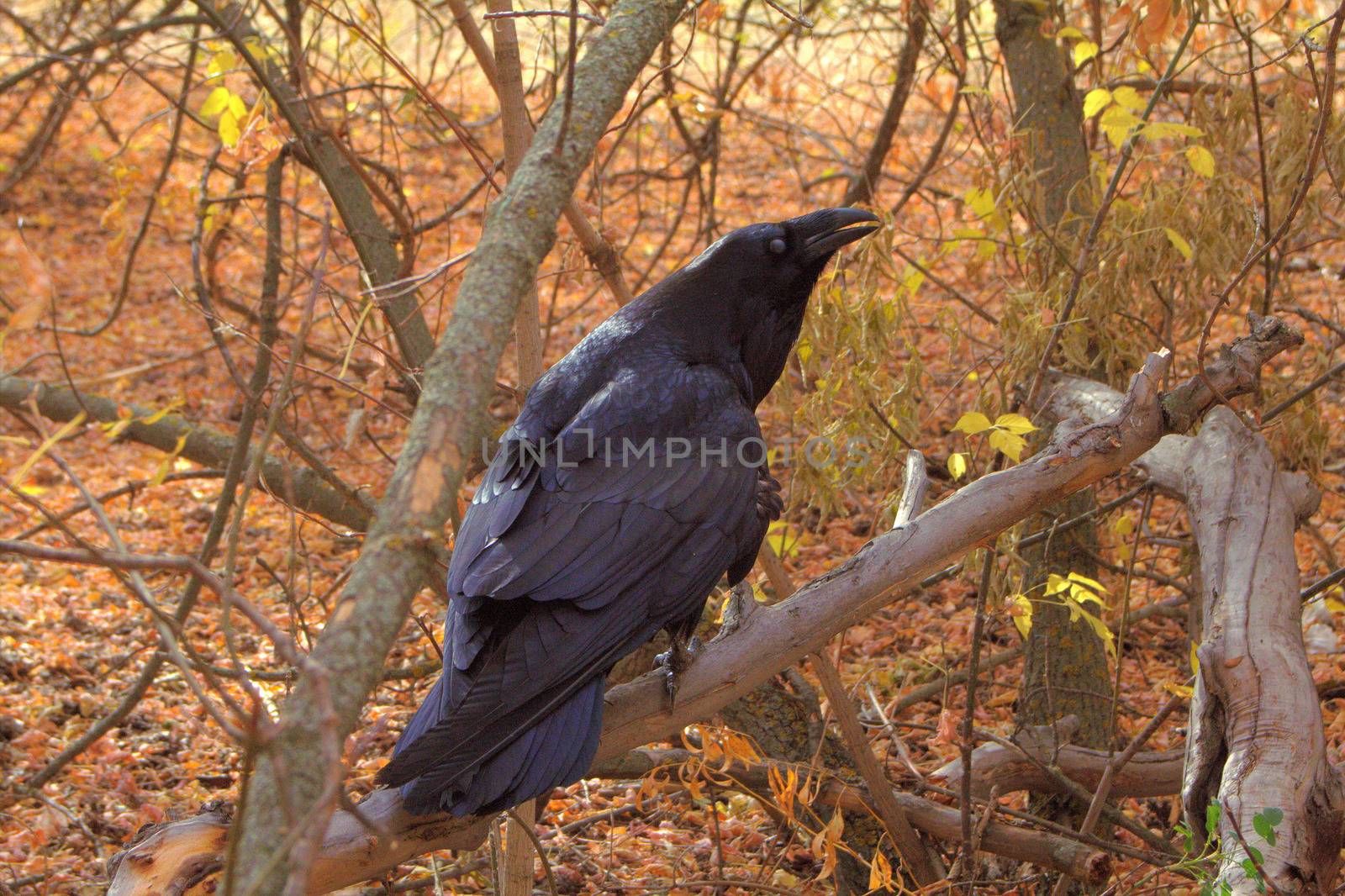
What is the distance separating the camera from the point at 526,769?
2531mm

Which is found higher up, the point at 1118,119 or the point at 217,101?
the point at 217,101

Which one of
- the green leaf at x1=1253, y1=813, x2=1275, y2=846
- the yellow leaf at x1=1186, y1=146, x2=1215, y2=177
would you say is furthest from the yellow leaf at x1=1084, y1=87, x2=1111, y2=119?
the green leaf at x1=1253, y1=813, x2=1275, y2=846

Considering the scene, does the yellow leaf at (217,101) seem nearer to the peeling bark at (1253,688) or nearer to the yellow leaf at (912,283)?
the yellow leaf at (912,283)

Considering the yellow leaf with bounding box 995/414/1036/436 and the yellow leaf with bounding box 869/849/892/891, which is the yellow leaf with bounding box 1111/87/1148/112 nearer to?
the yellow leaf with bounding box 995/414/1036/436

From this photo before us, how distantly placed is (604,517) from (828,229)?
1.26m

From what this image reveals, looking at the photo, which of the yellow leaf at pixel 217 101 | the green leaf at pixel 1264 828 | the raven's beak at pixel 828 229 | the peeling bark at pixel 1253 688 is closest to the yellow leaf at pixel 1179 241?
the peeling bark at pixel 1253 688

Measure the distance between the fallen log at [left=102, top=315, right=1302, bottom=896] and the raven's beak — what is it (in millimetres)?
1021

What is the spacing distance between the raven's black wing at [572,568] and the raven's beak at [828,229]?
57 cm

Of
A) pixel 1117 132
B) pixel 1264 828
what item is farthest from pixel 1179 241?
pixel 1264 828

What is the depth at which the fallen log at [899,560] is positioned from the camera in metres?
2.86

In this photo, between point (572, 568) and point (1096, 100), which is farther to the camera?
point (1096, 100)

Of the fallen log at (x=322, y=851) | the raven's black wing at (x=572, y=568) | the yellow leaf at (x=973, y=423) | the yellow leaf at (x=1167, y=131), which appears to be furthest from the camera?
the yellow leaf at (x=1167, y=131)

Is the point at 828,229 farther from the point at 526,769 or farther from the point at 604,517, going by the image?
the point at 526,769

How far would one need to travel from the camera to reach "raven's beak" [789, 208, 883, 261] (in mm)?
3717
